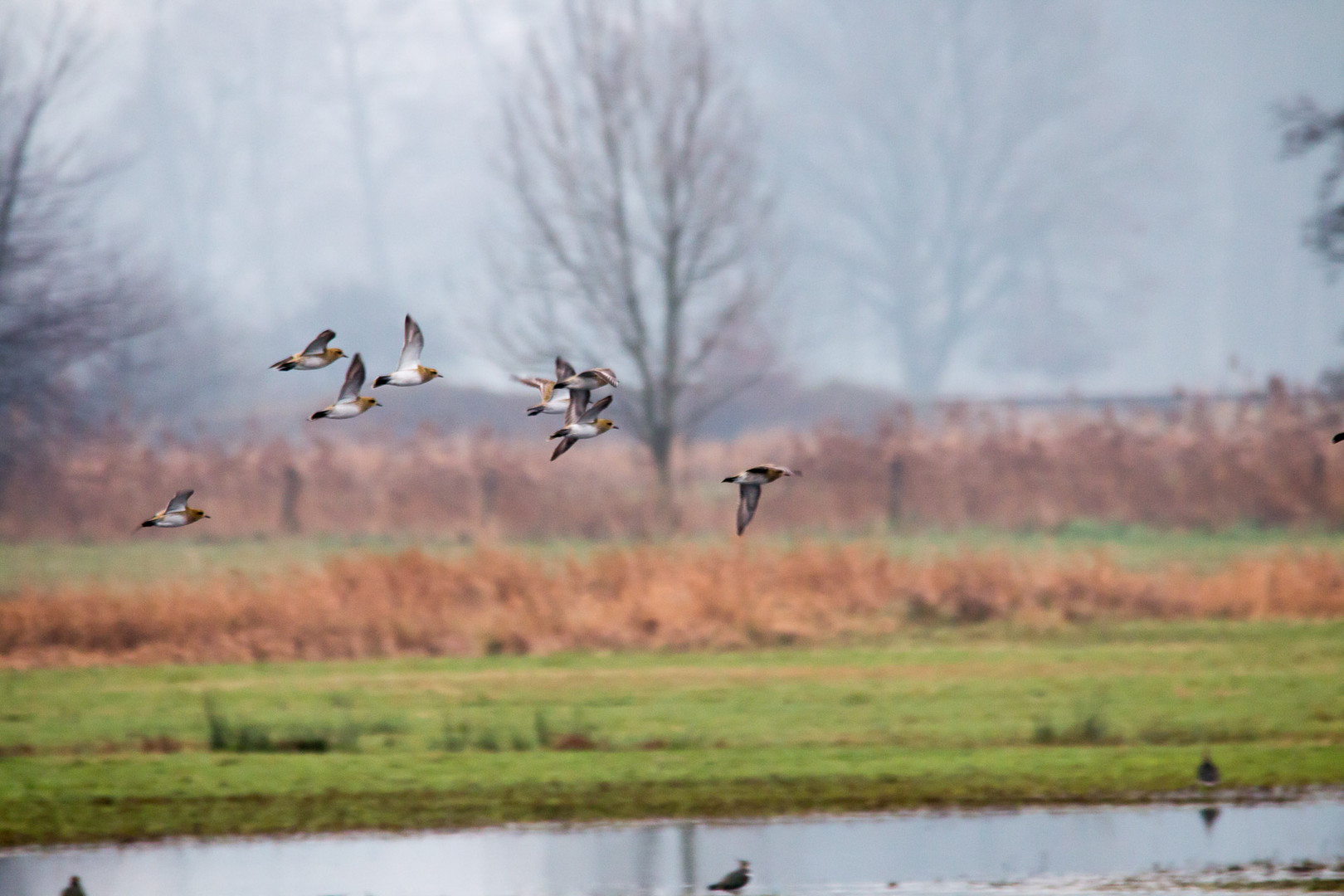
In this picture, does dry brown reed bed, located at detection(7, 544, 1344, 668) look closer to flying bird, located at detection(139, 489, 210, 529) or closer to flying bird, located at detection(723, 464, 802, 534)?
flying bird, located at detection(139, 489, 210, 529)

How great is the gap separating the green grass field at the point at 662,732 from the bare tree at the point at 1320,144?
1128 centimetres

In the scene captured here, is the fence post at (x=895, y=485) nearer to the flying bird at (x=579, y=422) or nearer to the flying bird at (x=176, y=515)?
the flying bird at (x=176, y=515)

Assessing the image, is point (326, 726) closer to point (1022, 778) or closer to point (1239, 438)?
point (1022, 778)

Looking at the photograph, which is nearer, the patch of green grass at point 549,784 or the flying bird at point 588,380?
the flying bird at point 588,380

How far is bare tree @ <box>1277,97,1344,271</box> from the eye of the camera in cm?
3178

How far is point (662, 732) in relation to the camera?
1784cm

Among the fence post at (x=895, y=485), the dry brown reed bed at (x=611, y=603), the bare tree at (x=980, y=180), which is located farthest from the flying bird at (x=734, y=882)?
the bare tree at (x=980, y=180)

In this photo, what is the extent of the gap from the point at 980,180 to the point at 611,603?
58.8m

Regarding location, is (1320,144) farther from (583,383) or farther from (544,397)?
(583,383)

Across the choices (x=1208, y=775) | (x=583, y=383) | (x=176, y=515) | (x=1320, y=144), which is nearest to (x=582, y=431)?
(x=583, y=383)

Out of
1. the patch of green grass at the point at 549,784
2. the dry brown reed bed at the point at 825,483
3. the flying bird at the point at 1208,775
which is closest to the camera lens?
the patch of green grass at the point at 549,784

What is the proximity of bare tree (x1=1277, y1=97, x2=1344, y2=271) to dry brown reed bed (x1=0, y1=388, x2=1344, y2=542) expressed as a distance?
3.45 metres

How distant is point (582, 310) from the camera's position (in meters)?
35.7

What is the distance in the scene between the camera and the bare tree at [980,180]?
78000mm
